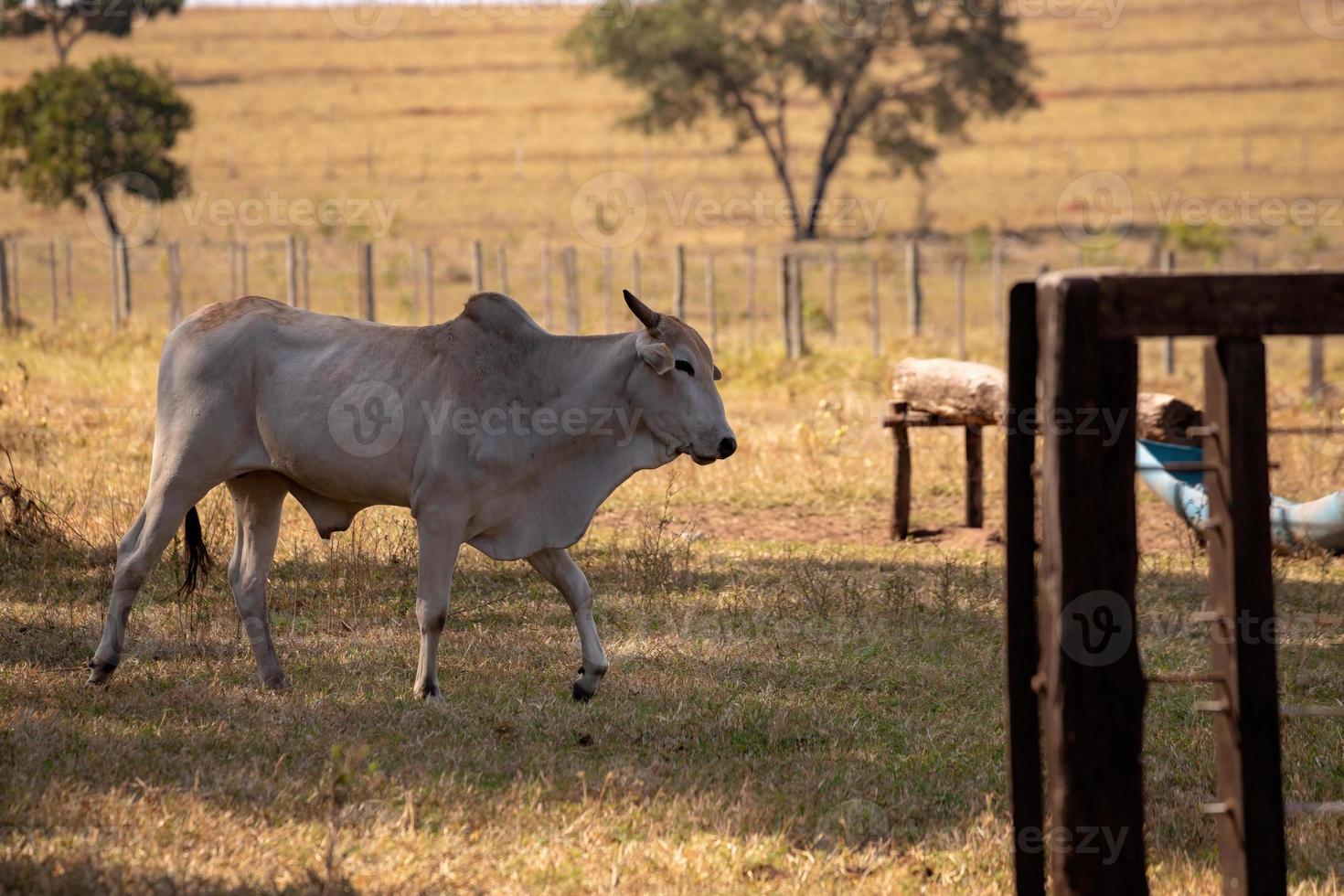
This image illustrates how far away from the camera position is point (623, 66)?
35.1 meters

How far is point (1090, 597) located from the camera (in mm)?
3287

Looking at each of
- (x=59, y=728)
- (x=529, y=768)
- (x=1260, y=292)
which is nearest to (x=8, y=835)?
(x=59, y=728)

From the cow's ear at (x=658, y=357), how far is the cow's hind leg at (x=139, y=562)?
1.86 metres

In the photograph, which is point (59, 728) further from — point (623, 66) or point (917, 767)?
point (623, 66)

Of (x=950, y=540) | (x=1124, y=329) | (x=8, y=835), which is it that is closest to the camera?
(x=1124, y=329)

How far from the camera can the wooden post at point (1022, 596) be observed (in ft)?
11.6

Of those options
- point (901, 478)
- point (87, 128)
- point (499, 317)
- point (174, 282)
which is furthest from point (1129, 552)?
point (87, 128)

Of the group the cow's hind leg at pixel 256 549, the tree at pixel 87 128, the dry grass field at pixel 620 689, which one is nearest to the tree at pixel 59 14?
the tree at pixel 87 128

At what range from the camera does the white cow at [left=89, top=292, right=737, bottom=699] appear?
19.0ft

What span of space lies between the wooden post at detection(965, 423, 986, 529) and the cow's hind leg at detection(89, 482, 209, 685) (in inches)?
219

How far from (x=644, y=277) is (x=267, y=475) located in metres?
23.4

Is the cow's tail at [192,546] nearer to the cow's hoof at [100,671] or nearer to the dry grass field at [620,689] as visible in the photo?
the dry grass field at [620,689]

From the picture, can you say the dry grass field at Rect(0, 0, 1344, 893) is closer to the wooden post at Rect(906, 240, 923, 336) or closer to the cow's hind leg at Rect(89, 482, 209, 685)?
the cow's hind leg at Rect(89, 482, 209, 685)

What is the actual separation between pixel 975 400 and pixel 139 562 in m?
5.37
